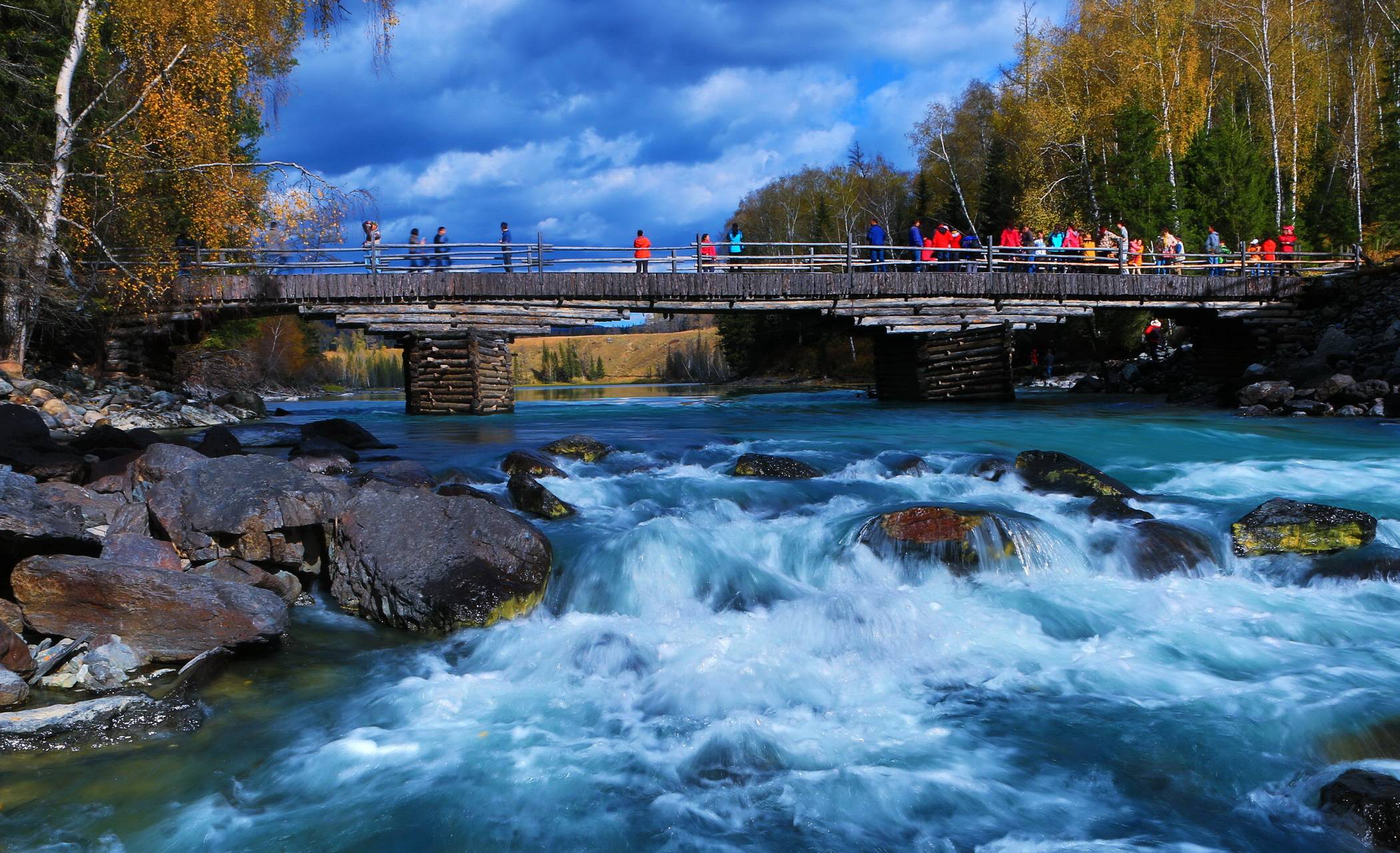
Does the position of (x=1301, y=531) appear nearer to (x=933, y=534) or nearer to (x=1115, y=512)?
(x=1115, y=512)

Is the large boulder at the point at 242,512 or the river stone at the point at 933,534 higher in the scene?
the large boulder at the point at 242,512

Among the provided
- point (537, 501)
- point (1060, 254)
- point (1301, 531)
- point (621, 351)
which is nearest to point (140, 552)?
point (537, 501)

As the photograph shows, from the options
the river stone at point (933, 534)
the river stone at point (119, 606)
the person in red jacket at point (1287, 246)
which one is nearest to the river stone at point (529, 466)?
the river stone at point (933, 534)

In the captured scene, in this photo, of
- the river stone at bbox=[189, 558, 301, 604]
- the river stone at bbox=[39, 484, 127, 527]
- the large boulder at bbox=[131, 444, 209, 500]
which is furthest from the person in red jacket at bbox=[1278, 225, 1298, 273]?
the river stone at bbox=[39, 484, 127, 527]

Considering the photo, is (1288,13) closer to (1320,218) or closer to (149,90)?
(1320,218)

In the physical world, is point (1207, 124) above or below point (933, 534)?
above

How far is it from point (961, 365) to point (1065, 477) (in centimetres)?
1507

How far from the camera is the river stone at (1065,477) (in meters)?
9.69

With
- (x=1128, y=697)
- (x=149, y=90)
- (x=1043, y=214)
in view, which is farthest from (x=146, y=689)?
(x=1043, y=214)

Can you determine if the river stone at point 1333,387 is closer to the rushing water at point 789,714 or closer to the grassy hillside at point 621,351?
the rushing water at point 789,714

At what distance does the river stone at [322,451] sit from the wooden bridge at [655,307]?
9.28 m

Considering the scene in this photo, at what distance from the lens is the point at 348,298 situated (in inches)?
811

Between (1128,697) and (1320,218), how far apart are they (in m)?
43.0

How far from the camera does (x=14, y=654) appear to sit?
502cm
